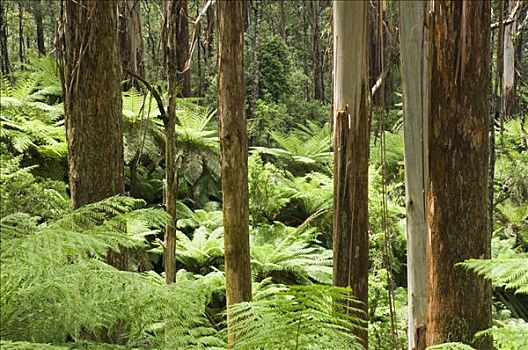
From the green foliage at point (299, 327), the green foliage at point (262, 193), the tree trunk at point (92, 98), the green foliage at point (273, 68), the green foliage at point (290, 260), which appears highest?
the green foliage at point (273, 68)

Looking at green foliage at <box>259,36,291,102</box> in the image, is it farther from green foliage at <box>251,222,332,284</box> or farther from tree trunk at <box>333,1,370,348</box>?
tree trunk at <box>333,1,370,348</box>

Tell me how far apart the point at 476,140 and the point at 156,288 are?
4.89 feet

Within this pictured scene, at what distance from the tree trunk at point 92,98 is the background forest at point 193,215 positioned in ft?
0.04

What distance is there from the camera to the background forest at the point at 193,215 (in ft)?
4.52

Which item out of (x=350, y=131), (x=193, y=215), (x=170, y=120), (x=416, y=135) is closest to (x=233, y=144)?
(x=170, y=120)

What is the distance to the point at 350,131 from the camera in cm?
298

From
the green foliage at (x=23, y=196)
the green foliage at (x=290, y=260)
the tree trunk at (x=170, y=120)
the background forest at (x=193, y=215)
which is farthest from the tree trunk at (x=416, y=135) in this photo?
the green foliage at (x=290, y=260)

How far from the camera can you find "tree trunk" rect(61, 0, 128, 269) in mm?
3088

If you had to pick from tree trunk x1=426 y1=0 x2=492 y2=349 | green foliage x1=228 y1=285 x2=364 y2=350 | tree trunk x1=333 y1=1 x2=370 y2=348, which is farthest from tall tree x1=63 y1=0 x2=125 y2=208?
green foliage x1=228 y1=285 x2=364 y2=350

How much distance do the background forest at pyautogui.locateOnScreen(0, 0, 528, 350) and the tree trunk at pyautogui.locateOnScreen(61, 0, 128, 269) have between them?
12mm

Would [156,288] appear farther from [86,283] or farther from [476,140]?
[476,140]

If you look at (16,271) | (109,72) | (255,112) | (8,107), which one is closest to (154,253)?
(8,107)

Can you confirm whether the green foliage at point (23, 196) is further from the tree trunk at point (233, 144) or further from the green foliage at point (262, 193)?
the green foliage at point (262, 193)

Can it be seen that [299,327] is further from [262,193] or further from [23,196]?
[262,193]
